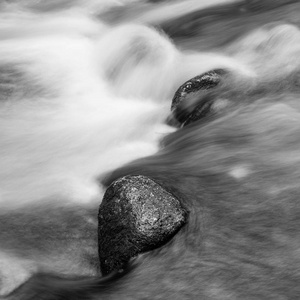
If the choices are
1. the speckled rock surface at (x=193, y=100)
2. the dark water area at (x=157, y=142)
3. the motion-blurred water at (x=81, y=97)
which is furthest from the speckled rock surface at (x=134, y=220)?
the speckled rock surface at (x=193, y=100)

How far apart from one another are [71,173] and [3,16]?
22.0 feet

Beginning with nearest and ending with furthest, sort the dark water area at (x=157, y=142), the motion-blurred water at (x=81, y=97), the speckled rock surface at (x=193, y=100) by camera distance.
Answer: the dark water area at (x=157, y=142) < the motion-blurred water at (x=81, y=97) < the speckled rock surface at (x=193, y=100)

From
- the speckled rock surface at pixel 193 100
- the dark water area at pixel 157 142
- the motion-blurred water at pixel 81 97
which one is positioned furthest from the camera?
the speckled rock surface at pixel 193 100

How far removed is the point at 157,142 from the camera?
6750mm

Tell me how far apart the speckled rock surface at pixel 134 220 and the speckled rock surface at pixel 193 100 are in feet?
7.83

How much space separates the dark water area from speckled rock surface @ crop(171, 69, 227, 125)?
2cm

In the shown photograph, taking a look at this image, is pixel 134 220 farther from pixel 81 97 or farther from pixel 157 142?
pixel 81 97

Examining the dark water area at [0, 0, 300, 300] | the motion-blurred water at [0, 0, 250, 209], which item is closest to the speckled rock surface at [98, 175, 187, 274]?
the dark water area at [0, 0, 300, 300]

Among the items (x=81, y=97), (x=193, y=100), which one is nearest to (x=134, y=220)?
(x=193, y=100)

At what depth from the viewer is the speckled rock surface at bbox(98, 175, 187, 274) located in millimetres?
4246

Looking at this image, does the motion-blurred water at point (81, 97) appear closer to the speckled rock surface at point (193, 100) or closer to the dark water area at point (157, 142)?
the dark water area at point (157, 142)

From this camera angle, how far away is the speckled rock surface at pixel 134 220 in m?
4.25

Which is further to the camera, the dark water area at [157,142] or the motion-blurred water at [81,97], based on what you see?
the motion-blurred water at [81,97]

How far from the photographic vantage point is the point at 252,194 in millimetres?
4871
